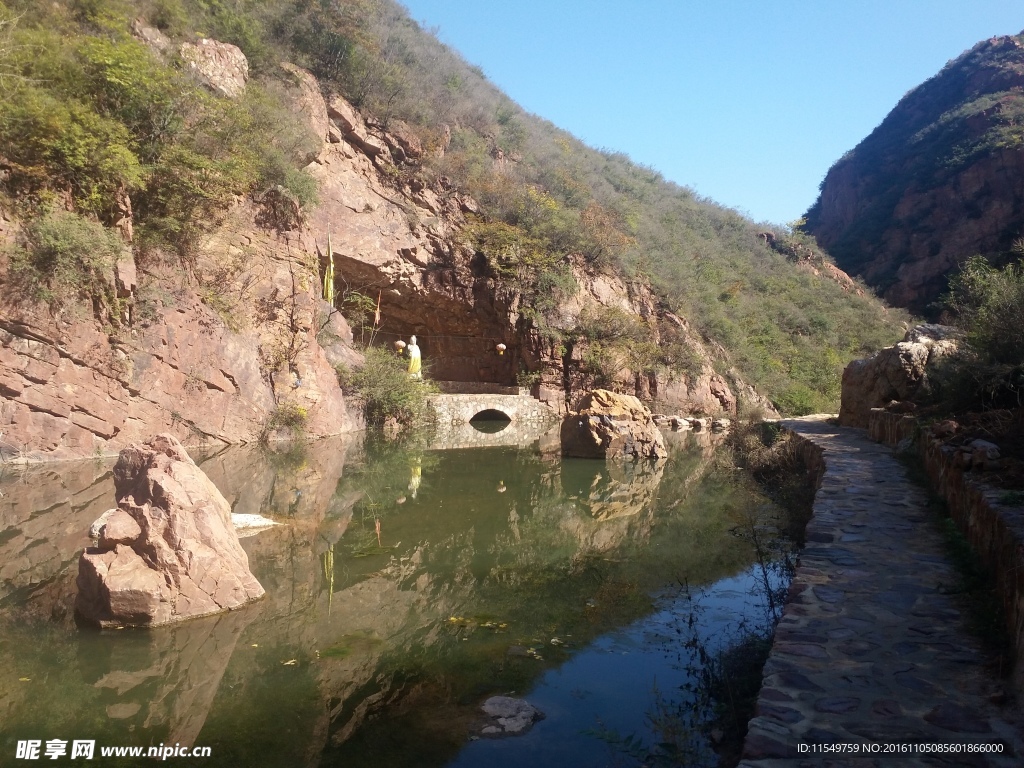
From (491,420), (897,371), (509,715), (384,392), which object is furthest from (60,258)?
(491,420)

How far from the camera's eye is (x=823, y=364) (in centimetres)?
3562

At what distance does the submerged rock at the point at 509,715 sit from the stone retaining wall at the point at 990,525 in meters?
2.64

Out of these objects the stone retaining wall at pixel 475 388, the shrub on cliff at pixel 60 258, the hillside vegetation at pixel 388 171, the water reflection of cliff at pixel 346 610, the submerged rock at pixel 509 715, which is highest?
the hillside vegetation at pixel 388 171

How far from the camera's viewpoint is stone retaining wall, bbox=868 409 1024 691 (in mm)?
3804

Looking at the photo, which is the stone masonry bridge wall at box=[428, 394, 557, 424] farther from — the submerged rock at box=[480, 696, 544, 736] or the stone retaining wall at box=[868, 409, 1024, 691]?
the submerged rock at box=[480, 696, 544, 736]

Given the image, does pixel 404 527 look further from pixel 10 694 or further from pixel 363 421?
pixel 363 421

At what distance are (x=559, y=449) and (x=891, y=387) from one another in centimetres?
785

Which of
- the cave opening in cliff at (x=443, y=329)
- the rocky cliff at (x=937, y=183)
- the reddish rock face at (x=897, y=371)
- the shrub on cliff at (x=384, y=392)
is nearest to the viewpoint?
the reddish rock face at (x=897, y=371)

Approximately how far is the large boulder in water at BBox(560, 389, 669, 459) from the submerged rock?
11.2 meters

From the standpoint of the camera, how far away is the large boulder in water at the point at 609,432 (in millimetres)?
15531

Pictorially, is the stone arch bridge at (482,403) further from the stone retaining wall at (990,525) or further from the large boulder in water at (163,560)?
the stone retaining wall at (990,525)

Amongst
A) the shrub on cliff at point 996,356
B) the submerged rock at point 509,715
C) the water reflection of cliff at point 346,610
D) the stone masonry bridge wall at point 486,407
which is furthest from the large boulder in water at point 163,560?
the stone masonry bridge wall at point 486,407

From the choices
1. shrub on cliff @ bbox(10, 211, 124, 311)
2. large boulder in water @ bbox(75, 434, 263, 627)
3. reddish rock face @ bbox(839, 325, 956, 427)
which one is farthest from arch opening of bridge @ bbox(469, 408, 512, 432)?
large boulder in water @ bbox(75, 434, 263, 627)

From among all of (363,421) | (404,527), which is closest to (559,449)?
(363,421)
